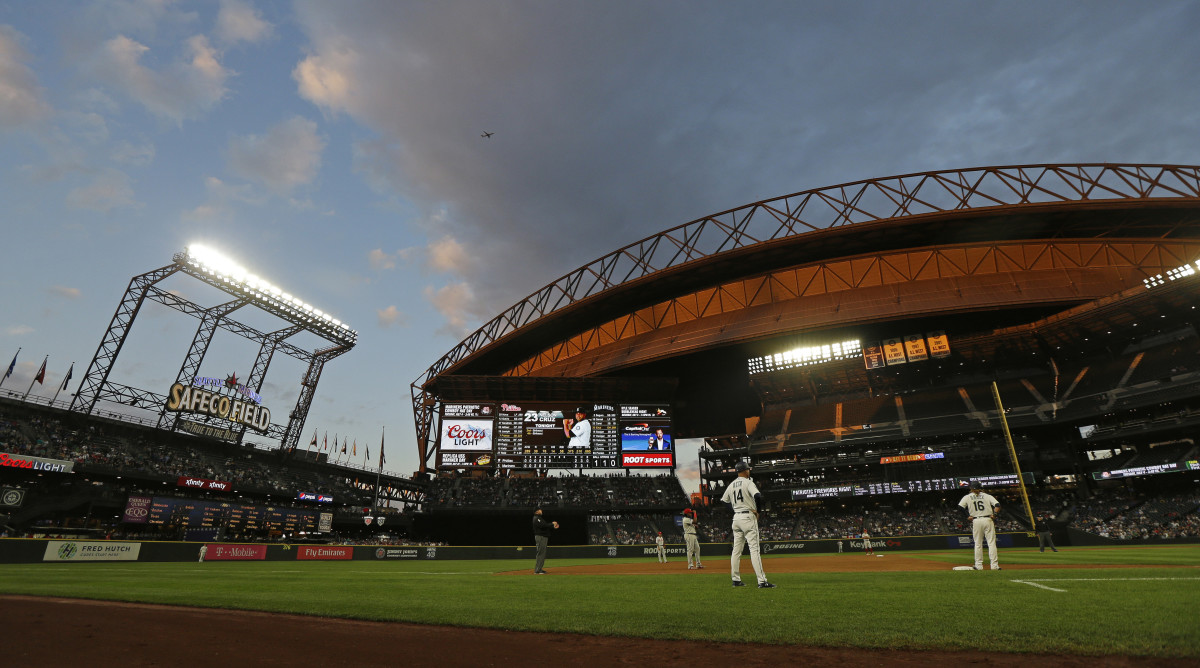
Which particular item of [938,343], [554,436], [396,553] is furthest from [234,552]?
[938,343]

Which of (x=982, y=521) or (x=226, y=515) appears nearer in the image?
(x=982, y=521)

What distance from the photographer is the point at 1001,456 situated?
46.6 m

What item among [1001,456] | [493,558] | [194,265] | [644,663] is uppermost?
[194,265]

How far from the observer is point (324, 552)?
3133 centimetres

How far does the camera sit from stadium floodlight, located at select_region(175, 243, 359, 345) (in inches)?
1970

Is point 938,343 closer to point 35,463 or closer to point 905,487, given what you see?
point 905,487

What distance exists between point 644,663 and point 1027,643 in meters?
2.98

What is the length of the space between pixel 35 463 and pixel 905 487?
64820 millimetres

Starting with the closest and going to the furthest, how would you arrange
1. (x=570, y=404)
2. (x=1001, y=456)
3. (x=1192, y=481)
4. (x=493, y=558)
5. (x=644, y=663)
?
(x=644, y=663), (x=493, y=558), (x=1192, y=481), (x=1001, y=456), (x=570, y=404)

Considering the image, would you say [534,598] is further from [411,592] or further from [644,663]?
[644,663]

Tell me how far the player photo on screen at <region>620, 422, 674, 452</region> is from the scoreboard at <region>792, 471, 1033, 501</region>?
1295 cm

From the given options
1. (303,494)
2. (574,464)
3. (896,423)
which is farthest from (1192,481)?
(303,494)

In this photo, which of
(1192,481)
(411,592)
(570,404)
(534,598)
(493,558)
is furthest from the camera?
(570,404)

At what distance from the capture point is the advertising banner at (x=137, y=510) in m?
41.6
